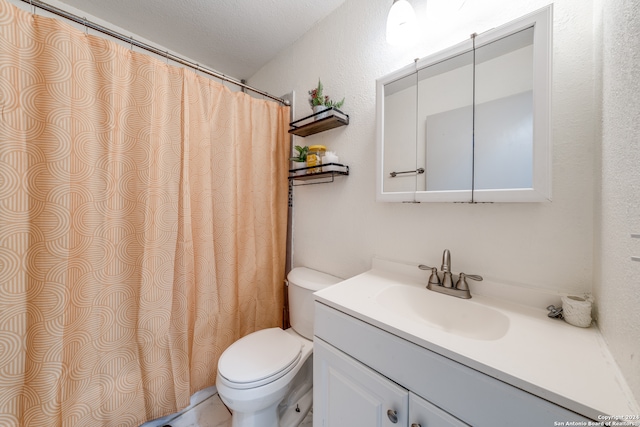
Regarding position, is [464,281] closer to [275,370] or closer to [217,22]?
[275,370]

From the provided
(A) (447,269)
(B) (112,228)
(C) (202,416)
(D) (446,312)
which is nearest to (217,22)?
(B) (112,228)

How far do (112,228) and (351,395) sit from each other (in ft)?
4.02

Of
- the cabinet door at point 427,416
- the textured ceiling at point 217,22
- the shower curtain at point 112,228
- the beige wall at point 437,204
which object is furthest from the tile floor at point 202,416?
the textured ceiling at point 217,22

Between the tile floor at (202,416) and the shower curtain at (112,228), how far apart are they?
124mm

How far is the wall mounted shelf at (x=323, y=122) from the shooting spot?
120cm

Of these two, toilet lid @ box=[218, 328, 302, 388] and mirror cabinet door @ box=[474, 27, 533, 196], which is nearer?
mirror cabinet door @ box=[474, 27, 533, 196]

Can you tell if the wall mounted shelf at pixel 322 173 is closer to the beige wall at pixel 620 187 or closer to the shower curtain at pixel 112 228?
the shower curtain at pixel 112 228

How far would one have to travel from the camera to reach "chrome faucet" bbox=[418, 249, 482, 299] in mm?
824

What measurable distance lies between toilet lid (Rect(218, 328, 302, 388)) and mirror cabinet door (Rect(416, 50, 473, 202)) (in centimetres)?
97

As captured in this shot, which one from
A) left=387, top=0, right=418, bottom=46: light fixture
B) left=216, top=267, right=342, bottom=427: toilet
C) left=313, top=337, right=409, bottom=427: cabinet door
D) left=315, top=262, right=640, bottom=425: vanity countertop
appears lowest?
left=216, top=267, right=342, bottom=427: toilet

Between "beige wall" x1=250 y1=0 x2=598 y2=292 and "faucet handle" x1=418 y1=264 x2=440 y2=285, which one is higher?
"beige wall" x1=250 y1=0 x2=598 y2=292

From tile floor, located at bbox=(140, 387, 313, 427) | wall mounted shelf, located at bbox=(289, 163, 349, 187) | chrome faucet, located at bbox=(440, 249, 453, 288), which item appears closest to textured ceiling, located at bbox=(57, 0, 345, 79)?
wall mounted shelf, located at bbox=(289, 163, 349, 187)

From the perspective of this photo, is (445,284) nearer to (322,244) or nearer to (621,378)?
(621,378)

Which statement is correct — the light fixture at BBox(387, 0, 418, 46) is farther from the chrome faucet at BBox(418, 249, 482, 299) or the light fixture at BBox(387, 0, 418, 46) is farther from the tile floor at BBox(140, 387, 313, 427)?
the tile floor at BBox(140, 387, 313, 427)
